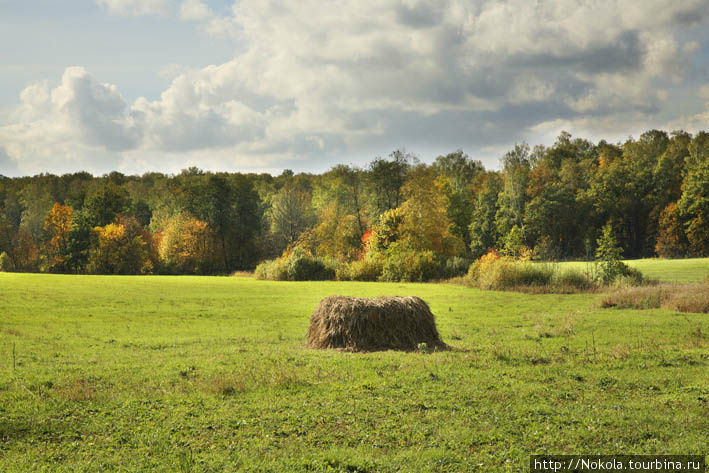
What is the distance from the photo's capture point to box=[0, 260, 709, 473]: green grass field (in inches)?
382

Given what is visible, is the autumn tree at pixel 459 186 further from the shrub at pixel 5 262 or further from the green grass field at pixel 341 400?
the shrub at pixel 5 262

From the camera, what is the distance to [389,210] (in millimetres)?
83000

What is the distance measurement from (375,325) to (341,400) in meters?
7.49

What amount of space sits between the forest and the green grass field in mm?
57431

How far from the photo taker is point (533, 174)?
9912 centimetres

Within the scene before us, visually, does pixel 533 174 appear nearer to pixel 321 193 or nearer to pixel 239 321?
pixel 321 193

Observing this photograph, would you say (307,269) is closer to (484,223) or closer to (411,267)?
(411,267)

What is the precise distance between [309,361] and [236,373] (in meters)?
2.64

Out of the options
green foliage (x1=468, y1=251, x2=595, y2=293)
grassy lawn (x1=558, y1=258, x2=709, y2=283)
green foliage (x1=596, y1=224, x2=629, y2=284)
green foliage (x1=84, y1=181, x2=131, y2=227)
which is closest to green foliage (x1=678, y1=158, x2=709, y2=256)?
grassy lawn (x1=558, y1=258, x2=709, y2=283)

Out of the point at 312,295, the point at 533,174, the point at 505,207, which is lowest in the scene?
the point at 312,295

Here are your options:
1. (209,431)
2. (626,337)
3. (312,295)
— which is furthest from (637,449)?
(312,295)

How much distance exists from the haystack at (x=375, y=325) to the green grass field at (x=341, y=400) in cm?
125

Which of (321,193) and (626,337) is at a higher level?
(321,193)

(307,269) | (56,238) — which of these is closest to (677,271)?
(307,269)
